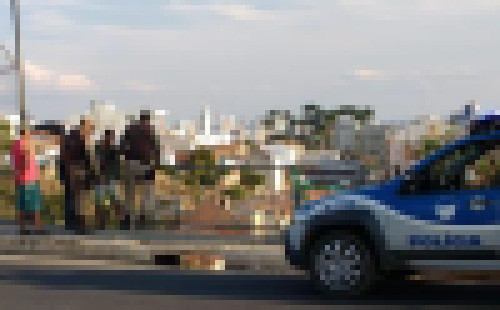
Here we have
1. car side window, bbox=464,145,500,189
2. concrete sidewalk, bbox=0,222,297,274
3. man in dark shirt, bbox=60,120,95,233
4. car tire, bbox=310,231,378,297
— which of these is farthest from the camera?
man in dark shirt, bbox=60,120,95,233

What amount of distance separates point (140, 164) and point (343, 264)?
946cm

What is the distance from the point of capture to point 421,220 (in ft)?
38.2

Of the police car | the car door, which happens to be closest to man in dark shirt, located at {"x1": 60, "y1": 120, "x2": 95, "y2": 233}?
the police car

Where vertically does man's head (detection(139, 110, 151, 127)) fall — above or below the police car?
above

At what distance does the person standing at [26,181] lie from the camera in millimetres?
18641

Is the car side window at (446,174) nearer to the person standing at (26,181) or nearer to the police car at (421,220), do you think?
the police car at (421,220)

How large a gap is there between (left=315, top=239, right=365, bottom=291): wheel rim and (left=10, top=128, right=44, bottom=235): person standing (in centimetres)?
770

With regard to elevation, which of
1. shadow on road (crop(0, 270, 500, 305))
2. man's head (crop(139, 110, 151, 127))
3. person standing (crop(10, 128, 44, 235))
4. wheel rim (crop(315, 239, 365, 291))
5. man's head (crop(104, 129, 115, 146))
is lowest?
shadow on road (crop(0, 270, 500, 305))

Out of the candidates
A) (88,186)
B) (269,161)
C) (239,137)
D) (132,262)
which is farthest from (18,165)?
(239,137)

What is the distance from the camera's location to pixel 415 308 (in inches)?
450

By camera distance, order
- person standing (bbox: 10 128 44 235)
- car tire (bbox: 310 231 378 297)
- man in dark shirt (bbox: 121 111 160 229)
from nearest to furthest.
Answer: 1. car tire (bbox: 310 231 378 297)
2. person standing (bbox: 10 128 44 235)
3. man in dark shirt (bbox: 121 111 160 229)

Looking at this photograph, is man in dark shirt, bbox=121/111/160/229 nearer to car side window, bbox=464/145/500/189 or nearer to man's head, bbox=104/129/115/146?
man's head, bbox=104/129/115/146

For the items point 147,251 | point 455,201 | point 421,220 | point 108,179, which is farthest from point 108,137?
point 455,201

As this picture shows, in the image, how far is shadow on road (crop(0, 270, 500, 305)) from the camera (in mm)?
12180
